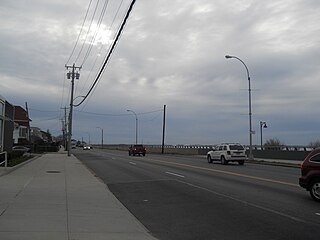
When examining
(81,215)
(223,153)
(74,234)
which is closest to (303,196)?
(81,215)

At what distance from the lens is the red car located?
12602 millimetres

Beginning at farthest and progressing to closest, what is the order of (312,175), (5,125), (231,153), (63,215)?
(5,125) → (231,153) → (312,175) → (63,215)

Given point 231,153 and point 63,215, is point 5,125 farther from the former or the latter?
point 63,215

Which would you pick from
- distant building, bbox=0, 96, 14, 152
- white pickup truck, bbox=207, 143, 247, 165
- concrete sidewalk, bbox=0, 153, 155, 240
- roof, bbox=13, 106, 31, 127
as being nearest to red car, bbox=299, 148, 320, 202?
concrete sidewalk, bbox=0, 153, 155, 240

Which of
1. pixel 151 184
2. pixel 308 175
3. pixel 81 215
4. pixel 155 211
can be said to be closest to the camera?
pixel 81 215

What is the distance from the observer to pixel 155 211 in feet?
37.3

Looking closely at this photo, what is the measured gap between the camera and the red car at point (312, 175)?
1260 cm

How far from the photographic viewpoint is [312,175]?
12.7 metres

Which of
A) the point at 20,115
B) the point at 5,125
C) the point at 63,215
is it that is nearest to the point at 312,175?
the point at 63,215

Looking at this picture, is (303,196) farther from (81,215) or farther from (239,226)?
(81,215)

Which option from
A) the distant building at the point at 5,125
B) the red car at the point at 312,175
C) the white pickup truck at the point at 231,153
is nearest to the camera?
the red car at the point at 312,175

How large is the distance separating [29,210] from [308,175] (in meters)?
8.04

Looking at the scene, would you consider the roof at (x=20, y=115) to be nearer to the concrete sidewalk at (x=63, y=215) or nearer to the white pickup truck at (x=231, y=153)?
the white pickup truck at (x=231, y=153)

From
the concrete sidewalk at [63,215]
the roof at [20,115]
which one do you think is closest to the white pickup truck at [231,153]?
the concrete sidewalk at [63,215]
